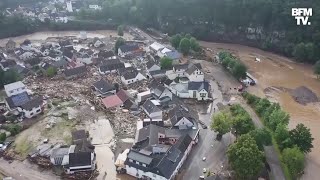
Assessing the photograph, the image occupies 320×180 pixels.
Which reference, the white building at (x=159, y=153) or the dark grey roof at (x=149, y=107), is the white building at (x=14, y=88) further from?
the white building at (x=159, y=153)

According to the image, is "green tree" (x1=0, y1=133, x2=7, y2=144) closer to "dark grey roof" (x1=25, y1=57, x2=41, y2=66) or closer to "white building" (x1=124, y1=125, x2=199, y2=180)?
"white building" (x1=124, y1=125, x2=199, y2=180)

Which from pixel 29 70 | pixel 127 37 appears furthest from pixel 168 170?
pixel 127 37

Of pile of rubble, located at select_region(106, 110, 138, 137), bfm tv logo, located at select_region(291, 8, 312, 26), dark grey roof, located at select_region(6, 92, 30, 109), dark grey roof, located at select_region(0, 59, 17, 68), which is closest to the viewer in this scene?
pile of rubble, located at select_region(106, 110, 138, 137)

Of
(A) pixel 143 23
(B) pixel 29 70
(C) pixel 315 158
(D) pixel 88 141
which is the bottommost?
(C) pixel 315 158

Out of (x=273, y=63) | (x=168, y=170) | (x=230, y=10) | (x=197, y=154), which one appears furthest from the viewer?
(x=230, y=10)

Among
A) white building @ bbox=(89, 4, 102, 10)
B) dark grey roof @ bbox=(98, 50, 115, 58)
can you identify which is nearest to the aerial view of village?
dark grey roof @ bbox=(98, 50, 115, 58)

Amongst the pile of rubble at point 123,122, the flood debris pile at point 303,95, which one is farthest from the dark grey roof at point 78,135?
the flood debris pile at point 303,95

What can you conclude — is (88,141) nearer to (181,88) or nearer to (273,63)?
(181,88)
